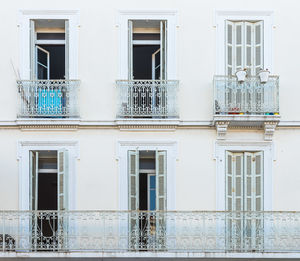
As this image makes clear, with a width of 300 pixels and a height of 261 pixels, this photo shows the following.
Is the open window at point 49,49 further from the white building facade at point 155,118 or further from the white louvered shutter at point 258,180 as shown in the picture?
the white louvered shutter at point 258,180

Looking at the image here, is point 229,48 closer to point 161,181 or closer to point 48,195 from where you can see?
point 161,181

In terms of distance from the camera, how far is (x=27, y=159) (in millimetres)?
10773

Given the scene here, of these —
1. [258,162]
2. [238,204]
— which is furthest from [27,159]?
[258,162]

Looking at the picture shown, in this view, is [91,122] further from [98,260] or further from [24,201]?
[98,260]

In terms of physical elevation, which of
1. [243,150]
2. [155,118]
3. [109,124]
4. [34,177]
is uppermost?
[155,118]

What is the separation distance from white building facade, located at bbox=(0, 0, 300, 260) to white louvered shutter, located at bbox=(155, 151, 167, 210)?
4cm

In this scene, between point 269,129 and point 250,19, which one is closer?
point 269,129

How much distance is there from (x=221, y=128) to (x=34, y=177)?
4947 millimetres

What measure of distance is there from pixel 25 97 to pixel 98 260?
4497mm

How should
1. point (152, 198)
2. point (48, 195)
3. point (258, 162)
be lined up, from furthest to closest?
point (48, 195) < point (152, 198) < point (258, 162)

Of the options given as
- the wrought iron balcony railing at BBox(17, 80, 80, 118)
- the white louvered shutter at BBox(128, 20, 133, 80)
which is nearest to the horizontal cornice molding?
the wrought iron balcony railing at BBox(17, 80, 80, 118)

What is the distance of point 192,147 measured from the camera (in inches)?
427

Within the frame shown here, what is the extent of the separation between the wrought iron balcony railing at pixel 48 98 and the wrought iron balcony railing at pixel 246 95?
3630 mm

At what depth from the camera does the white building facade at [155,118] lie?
10.6 m
